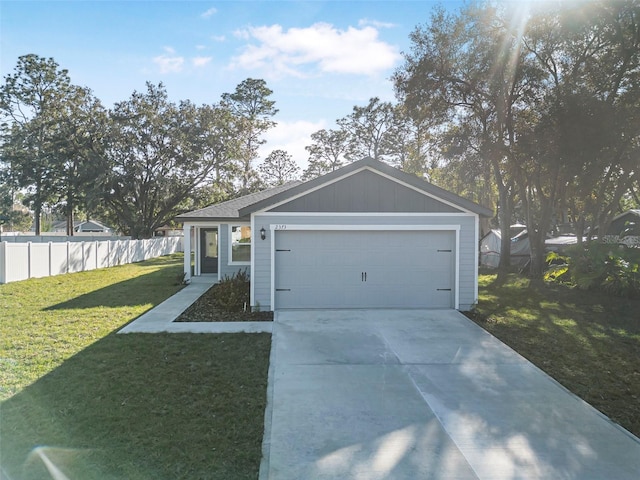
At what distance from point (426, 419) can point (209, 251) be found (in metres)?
13.6

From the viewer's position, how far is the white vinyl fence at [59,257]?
12.7m

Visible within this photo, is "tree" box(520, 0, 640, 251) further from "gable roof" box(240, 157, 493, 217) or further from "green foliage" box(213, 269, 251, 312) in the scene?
"green foliage" box(213, 269, 251, 312)

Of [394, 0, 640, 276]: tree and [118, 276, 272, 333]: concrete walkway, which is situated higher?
[394, 0, 640, 276]: tree

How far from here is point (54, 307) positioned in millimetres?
9281

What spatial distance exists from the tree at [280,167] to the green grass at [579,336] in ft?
101

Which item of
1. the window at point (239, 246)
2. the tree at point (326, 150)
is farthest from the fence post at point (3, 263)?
the tree at point (326, 150)

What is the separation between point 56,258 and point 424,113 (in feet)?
50.4

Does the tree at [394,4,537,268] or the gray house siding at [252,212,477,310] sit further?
the tree at [394,4,537,268]

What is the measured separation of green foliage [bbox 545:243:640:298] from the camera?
10828mm

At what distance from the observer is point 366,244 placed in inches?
361

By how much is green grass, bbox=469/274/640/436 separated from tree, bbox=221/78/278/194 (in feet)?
77.0

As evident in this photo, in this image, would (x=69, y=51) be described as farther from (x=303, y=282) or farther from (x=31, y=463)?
(x=31, y=463)

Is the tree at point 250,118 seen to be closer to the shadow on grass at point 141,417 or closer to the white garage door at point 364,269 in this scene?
the white garage door at point 364,269

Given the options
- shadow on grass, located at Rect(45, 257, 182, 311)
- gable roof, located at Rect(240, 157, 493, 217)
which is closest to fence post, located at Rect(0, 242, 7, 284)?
shadow on grass, located at Rect(45, 257, 182, 311)
